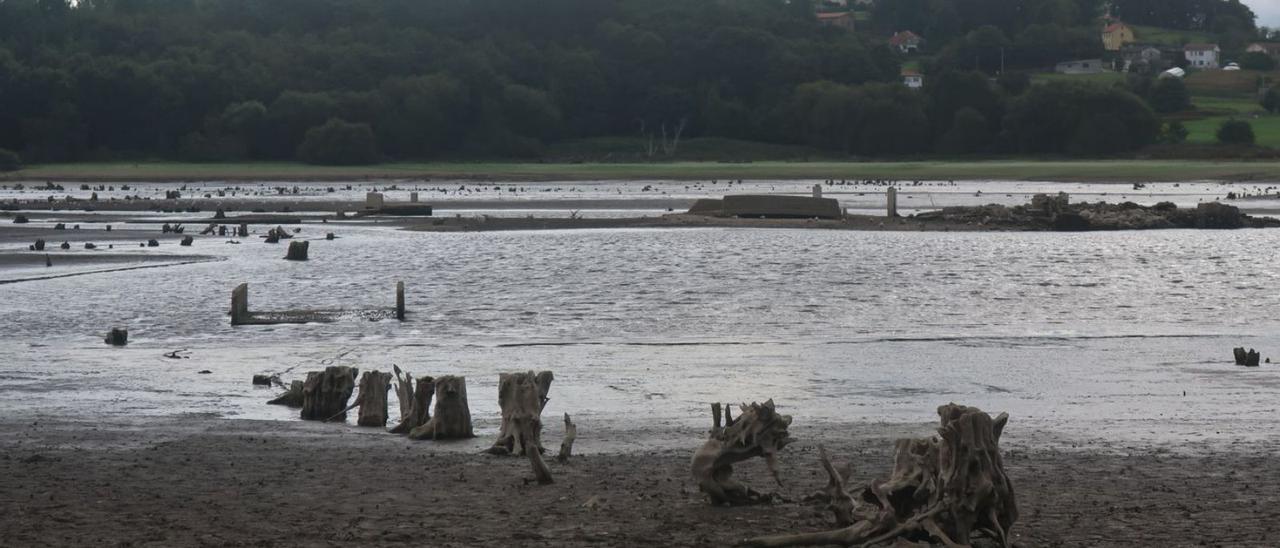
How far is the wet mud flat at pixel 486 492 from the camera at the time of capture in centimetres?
991

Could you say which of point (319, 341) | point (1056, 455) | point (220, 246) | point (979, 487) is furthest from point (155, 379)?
point (220, 246)

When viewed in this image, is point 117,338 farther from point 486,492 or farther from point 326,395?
point 486,492

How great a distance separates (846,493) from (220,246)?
34.2 meters

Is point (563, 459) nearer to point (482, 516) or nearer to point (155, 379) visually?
point (482, 516)

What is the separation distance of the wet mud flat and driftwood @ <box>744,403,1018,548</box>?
0.36 metres

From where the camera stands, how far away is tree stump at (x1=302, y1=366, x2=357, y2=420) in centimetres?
1485

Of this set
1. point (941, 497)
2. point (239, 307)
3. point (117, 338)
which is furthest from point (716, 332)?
point (941, 497)

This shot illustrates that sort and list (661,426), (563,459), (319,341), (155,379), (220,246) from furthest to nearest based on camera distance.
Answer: (220,246) < (319,341) < (155,379) < (661,426) < (563,459)

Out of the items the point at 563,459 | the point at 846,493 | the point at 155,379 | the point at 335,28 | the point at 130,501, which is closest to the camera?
the point at 846,493

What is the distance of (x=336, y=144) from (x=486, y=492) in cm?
11160

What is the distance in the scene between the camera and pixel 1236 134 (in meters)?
119

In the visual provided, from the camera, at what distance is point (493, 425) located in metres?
14.6

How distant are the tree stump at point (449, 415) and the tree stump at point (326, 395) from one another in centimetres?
145

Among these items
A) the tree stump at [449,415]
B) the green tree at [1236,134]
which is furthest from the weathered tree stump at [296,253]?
the green tree at [1236,134]
